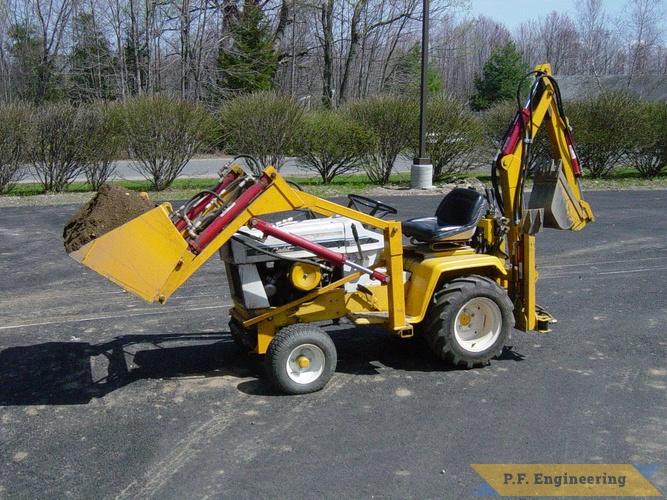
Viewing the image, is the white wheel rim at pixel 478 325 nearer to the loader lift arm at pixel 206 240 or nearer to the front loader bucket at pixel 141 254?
the loader lift arm at pixel 206 240

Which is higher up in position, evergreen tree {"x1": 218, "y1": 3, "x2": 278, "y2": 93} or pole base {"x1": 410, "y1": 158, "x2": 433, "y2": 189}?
evergreen tree {"x1": 218, "y1": 3, "x2": 278, "y2": 93}

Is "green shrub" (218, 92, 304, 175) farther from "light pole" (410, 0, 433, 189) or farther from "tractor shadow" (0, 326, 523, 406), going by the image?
"tractor shadow" (0, 326, 523, 406)

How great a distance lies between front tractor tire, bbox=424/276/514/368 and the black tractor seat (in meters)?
0.41

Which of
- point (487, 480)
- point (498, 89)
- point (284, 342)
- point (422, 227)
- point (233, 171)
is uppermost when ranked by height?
point (498, 89)

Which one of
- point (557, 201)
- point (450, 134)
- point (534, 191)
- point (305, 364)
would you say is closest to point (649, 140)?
point (450, 134)

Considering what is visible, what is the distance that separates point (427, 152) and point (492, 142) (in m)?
2.45

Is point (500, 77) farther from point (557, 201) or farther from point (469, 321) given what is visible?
point (469, 321)

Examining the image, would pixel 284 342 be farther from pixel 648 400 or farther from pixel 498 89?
pixel 498 89

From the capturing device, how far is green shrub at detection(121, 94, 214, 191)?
17969 millimetres

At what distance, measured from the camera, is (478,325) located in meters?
6.13

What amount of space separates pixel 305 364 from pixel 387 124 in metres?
15.2

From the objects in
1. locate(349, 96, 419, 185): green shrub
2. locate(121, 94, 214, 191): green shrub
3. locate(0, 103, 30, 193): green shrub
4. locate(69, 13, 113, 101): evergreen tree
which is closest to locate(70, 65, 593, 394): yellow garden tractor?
locate(121, 94, 214, 191): green shrub

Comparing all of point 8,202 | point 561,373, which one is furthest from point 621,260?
point 8,202

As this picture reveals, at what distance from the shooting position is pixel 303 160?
66.3 feet
